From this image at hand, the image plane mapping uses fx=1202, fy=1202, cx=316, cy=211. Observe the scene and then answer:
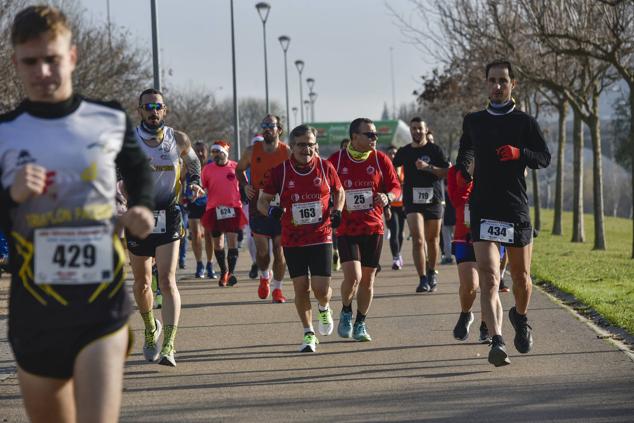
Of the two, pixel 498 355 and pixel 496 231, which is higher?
pixel 496 231

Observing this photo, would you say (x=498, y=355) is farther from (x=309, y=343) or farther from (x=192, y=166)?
(x=192, y=166)

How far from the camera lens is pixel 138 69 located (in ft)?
110

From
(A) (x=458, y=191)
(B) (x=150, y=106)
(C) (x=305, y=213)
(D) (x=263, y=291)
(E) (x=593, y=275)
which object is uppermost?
(B) (x=150, y=106)

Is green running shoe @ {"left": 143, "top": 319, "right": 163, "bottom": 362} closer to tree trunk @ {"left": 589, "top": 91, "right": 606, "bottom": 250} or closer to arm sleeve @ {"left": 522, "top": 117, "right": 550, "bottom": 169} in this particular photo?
arm sleeve @ {"left": 522, "top": 117, "right": 550, "bottom": 169}

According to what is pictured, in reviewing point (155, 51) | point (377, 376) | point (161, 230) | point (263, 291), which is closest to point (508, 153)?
point (377, 376)

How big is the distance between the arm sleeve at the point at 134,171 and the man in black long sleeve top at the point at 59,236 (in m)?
0.12

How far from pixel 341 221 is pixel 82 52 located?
791 inches

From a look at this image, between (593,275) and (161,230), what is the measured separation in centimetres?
912

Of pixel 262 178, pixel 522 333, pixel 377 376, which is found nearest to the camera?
pixel 377 376

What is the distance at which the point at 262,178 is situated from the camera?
12742 millimetres

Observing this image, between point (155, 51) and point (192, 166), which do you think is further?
point (155, 51)

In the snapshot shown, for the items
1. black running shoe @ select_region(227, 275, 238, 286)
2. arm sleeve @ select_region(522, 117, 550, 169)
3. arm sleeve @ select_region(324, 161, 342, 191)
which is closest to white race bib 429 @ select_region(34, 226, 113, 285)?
arm sleeve @ select_region(522, 117, 550, 169)

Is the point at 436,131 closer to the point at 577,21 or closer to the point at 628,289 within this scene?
the point at 577,21

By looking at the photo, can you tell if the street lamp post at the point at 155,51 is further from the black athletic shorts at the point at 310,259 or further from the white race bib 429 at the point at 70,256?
the white race bib 429 at the point at 70,256
